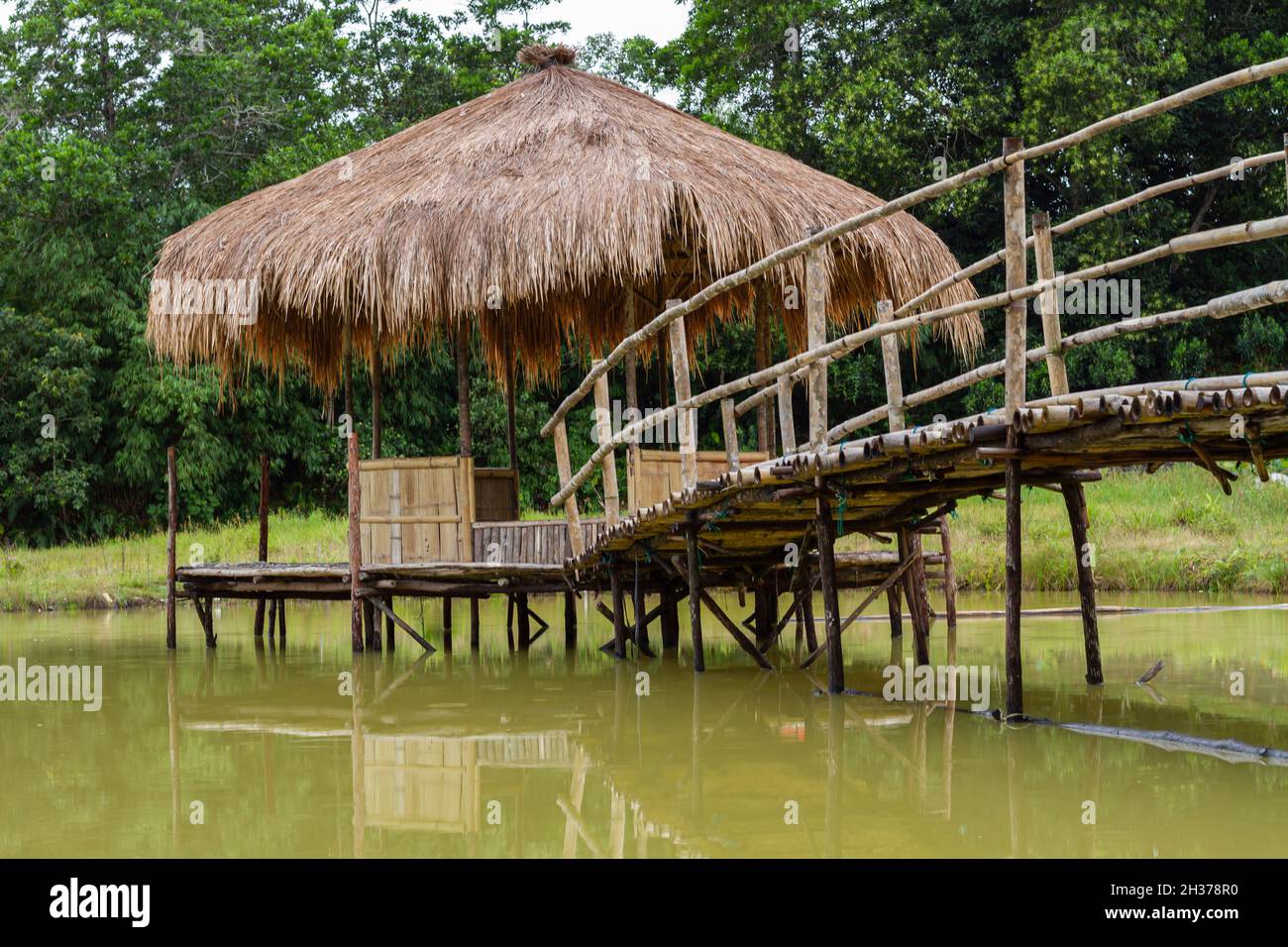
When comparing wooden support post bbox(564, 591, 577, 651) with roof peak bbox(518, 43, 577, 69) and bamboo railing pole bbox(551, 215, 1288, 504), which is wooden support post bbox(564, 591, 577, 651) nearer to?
bamboo railing pole bbox(551, 215, 1288, 504)

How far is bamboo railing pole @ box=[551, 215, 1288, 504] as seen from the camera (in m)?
5.38

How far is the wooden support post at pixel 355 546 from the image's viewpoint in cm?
1115

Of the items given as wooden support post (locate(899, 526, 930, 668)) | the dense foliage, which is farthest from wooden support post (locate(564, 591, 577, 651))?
the dense foliage

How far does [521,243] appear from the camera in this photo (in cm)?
1098

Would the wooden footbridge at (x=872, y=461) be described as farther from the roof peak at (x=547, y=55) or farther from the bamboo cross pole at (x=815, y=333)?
the roof peak at (x=547, y=55)

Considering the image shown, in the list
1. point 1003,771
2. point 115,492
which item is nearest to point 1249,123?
point 115,492

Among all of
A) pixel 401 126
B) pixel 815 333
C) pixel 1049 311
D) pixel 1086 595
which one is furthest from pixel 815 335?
pixel 401 126

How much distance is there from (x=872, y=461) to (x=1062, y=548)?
31.6 ft

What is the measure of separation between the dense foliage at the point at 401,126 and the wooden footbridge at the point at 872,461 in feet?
28.0

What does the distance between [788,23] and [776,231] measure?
12085mm

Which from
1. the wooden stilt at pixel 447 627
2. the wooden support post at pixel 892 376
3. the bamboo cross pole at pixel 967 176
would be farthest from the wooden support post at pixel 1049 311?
the wooden stilt at pixel 447 627

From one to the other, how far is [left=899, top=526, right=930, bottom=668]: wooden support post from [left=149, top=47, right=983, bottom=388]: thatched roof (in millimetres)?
2086

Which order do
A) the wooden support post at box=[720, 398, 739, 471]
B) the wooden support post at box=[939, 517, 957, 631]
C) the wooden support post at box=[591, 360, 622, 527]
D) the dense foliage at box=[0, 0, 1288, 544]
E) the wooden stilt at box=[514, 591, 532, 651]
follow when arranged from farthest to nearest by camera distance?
the dense foliage at box=[0, 0, 1288, 544] < the wooden stilt at box=[514, 591, 532, 651] < the wooden support post at box=[939, 517, 957, 631] < the wooden support post at box=[720, 398, 739, 471] < the wooden support post at box=[591, 360, 622, 527]

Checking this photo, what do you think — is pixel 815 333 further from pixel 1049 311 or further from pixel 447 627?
pixel 447 627
